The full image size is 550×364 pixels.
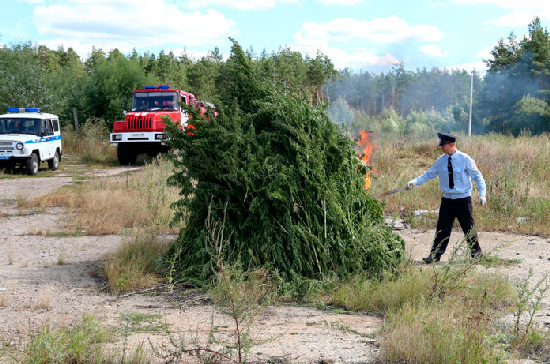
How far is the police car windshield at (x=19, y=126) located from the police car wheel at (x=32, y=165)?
92 cm

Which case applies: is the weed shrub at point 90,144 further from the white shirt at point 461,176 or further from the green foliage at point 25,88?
the white shirt at point 461,176

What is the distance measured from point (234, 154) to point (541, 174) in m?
10.3

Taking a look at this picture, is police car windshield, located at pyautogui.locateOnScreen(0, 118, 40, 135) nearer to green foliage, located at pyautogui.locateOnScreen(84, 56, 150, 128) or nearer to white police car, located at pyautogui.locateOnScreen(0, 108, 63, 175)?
white police car, located at pyautogui.locateOnScreen(0, 108, 63, 175)

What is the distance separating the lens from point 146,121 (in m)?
20.0

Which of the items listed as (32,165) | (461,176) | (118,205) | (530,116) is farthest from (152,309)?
(530,116)

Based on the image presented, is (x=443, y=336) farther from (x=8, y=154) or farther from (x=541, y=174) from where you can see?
(x=8, y=154)

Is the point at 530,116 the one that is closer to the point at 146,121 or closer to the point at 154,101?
the point at 154,101

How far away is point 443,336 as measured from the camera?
4.04 metres

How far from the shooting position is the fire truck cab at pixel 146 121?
19906mm

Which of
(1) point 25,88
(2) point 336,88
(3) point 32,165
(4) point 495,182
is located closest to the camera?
(4) point 495,182

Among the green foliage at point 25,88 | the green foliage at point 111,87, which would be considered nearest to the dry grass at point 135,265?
the green foliage at point 25,88

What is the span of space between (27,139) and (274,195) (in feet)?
46.6

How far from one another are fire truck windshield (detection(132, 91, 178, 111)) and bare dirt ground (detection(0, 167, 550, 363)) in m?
11.8

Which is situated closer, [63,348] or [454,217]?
[63,348]
